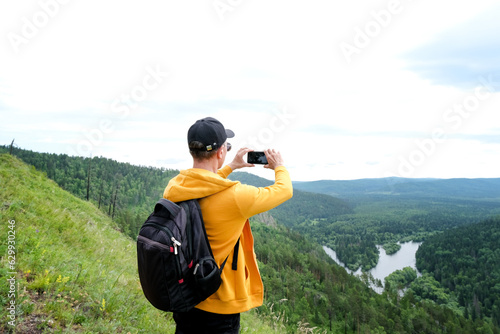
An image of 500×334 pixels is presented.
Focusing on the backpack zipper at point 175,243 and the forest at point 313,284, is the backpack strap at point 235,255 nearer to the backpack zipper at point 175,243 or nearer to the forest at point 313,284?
the backpack zipper at point 175,243

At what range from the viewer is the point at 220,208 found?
2.75 m

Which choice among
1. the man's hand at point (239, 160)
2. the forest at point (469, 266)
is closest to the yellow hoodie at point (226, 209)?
the man's hand at point (239, 160)

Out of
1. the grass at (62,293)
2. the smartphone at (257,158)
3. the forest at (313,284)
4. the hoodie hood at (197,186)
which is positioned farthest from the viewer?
the forest at (313,284)

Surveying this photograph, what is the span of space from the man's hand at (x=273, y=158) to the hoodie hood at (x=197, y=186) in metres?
0.67

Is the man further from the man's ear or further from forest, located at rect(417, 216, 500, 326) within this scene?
forest, located at rect(417, 216, 500, 326)

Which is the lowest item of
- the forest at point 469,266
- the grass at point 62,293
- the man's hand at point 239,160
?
the forest at point 469,266

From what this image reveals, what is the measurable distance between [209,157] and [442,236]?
780ft

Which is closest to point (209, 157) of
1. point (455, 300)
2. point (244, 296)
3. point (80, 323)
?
point (244, 296)

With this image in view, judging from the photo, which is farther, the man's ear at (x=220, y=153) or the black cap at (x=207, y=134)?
the man's ear at (x=220, y=153)

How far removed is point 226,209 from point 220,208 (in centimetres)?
5

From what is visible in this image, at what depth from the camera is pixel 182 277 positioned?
8.59ft

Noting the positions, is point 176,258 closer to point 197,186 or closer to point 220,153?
point 197,186

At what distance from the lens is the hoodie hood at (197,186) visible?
2711mm

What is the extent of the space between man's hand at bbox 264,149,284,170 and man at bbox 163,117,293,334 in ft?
0.65
